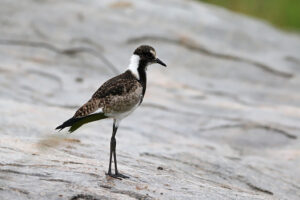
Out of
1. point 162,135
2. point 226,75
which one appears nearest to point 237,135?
point 162,135

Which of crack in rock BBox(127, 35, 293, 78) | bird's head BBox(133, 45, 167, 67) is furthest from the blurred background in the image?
bird's head BBox(133, 45, 167, 67)

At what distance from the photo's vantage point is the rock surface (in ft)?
17.4

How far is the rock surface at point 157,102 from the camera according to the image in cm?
531

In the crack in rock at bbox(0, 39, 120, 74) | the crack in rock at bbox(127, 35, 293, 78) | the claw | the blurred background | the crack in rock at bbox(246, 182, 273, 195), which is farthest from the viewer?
Result: the blurred background

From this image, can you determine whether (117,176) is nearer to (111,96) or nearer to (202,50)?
(111,96)

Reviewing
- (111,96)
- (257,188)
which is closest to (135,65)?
(111,96)

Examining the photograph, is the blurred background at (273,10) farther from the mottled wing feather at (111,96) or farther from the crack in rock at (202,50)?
the mottled wing feather at (111,96)

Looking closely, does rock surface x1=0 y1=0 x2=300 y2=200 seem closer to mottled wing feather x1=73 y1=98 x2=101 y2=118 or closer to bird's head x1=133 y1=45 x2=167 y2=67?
mottled wing feather x1=73 y1=98 x2=101 y2=118

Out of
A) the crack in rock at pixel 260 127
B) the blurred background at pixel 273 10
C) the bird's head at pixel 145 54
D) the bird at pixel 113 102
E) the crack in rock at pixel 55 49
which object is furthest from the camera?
the blurred background at pixel 273 10

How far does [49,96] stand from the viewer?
9.54 metres

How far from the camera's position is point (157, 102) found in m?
9.52

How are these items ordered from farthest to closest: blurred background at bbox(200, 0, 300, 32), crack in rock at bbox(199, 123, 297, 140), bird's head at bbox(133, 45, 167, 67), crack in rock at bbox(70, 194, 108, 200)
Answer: blurred background at bbox(200, 0, 300, 32)
crack in rock at bbox(199, 123, 297, 140)
bird's head at bbox(133, 45, 167, 67)
crack in rock at bbox(70, 194, 108, 200)

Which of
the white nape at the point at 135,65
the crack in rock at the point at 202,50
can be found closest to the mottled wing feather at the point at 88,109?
the white nape at the point at 135,65

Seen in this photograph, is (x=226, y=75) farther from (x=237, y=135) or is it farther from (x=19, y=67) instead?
(x=19, y=67)
